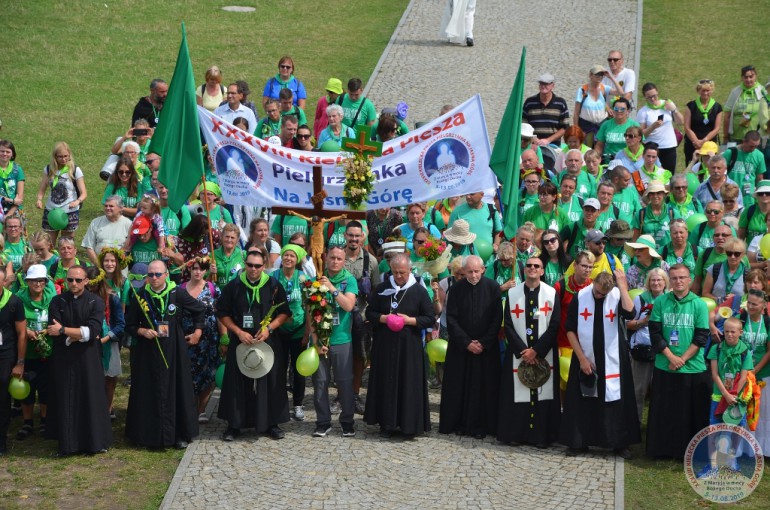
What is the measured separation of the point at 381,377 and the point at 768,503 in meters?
4.04

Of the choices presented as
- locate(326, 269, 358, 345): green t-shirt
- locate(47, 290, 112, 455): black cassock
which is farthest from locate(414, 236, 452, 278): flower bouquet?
locate(47, 290, 112, 455): black cassock

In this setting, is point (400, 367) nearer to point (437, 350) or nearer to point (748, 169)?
point (437, 350)

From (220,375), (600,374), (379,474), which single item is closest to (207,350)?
(220,375)

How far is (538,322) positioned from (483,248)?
2098mm

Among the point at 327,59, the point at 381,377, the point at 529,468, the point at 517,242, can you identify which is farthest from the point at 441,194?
the point at 327,59

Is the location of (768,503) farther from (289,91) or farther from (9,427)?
(289,91)

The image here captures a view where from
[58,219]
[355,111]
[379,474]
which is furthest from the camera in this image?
[355,111]

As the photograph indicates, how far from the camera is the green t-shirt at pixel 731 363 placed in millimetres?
13094

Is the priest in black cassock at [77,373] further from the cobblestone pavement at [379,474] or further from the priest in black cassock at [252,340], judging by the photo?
the priest in black cassock at [252,340]

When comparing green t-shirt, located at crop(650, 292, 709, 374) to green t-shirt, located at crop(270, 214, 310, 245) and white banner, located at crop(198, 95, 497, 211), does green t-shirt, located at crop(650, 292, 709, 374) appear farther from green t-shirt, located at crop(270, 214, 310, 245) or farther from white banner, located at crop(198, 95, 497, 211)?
green t-shirt, located at crop(270, 214, 310, 245)

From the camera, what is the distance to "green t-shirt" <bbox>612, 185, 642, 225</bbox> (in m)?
16.5

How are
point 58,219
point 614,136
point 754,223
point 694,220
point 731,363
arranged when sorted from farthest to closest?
1. point 614,136
2. point 58,219
3. point 694,220
4. point 754,223
5. point 731,363

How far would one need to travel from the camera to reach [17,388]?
44.8ft

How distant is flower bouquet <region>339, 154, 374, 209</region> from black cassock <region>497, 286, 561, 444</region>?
1.96 meters
